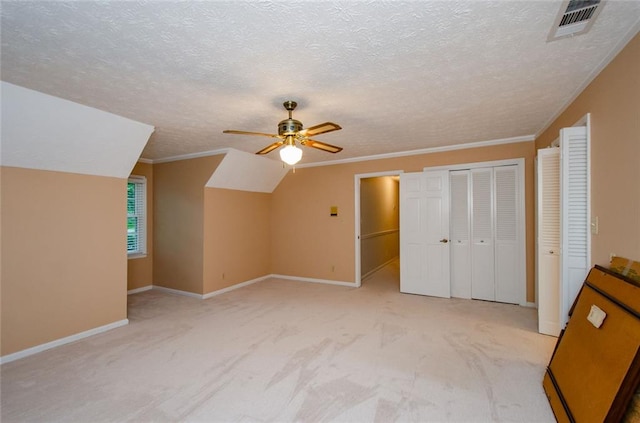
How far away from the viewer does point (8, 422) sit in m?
1.92

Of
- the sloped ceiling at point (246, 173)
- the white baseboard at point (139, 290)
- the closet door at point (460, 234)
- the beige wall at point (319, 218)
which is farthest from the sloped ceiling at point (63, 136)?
the closet door at point (460, 234)

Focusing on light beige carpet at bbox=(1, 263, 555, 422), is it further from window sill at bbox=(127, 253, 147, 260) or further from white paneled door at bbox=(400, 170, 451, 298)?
window sill at bbox=(127, 253, 147, 260)

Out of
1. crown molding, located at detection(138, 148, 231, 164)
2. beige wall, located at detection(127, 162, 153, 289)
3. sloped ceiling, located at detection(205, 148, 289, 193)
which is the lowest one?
beige wall, located at detection(127, 162, 153, 289)

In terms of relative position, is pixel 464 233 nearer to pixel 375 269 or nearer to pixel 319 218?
pixel 375 269

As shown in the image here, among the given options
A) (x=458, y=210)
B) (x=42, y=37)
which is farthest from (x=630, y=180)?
(x=42, y=37)

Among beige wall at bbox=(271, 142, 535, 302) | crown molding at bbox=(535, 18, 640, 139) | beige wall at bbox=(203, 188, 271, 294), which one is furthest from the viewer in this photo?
beige wall at bbox=(271, 142, 535, 302)

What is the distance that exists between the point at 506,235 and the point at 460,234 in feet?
2.08

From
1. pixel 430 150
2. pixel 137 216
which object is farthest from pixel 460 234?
pixel 137 216

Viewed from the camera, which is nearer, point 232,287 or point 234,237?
point 232,287

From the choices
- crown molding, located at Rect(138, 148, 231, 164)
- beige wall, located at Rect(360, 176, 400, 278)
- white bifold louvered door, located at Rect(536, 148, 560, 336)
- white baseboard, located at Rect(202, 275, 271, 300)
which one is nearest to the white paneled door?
beige wall, located at Rect(360, 176, 400, 278)

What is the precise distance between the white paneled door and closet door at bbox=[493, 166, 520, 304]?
28.1 inches

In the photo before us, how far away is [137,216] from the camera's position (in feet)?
17.3

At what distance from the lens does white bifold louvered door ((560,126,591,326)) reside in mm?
2475

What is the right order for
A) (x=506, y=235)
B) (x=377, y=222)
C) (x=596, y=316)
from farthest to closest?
(x=377, y=222)
(x=506, y=235)
(x=596, y=316)
